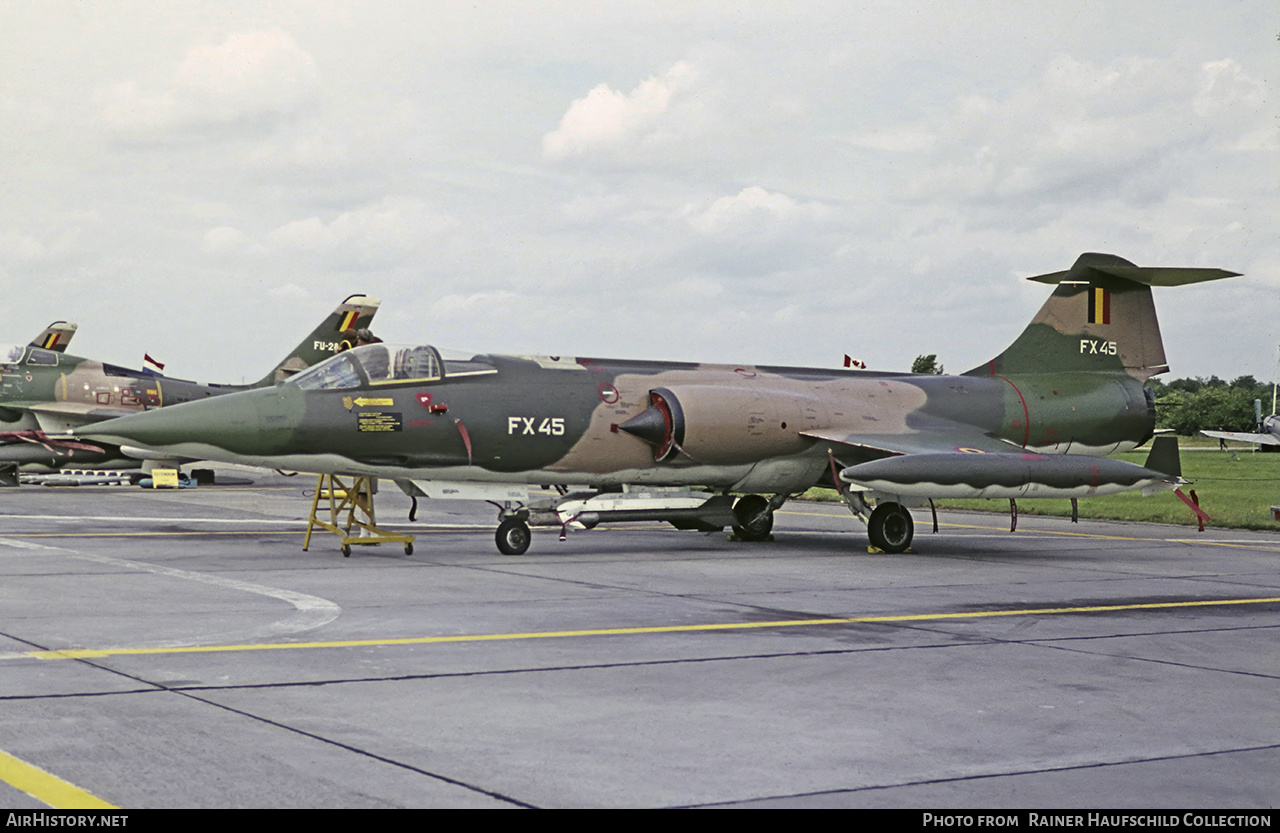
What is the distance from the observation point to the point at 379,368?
1611cm

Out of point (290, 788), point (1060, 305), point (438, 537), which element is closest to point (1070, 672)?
point (290, 788)

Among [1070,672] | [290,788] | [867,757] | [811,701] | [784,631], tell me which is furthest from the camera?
[784,631]

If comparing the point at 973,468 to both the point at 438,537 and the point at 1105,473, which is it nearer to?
the point at 1105,473

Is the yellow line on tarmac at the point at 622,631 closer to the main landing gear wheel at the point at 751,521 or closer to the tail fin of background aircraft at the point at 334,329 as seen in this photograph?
the main landing gear wheel at the point at 751,521

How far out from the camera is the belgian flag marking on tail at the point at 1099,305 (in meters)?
21.4

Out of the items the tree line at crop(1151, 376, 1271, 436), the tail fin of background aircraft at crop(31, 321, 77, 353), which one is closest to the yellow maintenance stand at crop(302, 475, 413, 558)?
the tail fin of background aircraft at crop(31, 321, 77, 353)

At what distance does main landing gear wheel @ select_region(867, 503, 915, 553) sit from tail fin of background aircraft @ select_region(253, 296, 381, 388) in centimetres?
2070

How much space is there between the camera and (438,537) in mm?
19344

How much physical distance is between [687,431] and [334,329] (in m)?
20.1

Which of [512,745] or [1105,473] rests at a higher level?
[1105,473]

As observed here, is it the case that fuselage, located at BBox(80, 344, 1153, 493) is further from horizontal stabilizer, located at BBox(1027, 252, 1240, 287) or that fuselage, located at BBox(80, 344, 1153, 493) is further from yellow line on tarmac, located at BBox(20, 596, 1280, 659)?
yellow line on tarmac, located at BBox(20, 596, 1280, 659)

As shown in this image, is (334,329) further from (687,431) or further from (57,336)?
(687,431)

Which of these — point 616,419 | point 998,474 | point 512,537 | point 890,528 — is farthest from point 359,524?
point 998,474
